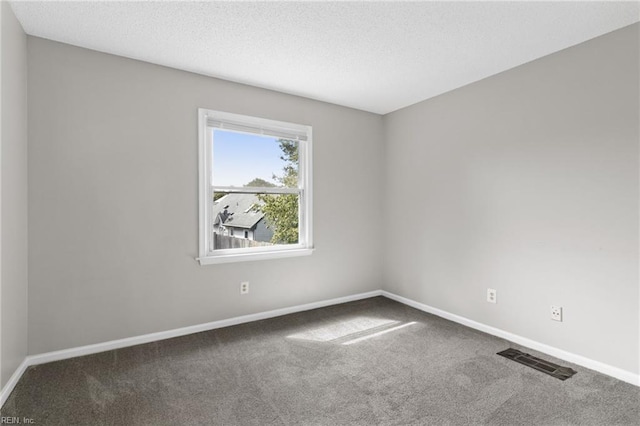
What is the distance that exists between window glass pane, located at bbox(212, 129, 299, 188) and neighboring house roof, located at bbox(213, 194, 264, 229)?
139 mm

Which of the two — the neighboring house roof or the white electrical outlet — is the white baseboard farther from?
the white electrical outlet

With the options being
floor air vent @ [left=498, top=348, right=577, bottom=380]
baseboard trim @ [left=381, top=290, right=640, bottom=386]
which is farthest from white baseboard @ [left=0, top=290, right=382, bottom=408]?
floor air vent @ [left=498, top=348, right=577, bottom=380]

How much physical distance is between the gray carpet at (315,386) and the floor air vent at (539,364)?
62mm

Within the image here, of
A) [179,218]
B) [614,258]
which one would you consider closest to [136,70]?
[179,218]

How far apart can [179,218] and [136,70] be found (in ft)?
4.32

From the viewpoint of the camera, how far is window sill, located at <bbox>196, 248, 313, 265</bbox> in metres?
3.20

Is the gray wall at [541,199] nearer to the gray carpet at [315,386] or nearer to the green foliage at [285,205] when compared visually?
the gray carpet at [315,386]

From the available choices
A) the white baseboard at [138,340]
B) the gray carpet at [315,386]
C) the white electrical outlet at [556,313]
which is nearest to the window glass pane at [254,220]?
the white baseboard at [138,340]

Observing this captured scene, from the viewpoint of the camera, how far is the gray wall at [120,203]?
2.54 m

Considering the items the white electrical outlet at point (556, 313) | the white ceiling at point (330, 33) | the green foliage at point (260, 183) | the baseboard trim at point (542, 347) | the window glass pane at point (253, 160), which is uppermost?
the white ceiling at point (330, 33)

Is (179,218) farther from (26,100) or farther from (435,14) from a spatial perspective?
(435,14)

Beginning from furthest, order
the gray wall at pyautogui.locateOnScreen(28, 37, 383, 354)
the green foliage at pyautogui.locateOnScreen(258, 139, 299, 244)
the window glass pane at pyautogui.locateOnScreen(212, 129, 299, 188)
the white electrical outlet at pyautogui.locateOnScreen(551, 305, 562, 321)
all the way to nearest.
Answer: the green foliage at pyautogui.locateOnScreen(258, 139, 299, 244), the window glass pane at pyautogui.locateOnScreen(212, 129, 299, 188), the white electrical outlet at pyautogui.locateOnScreen(551, 305, 562, 321), the gray wall at pyautogui.locateOnScreen(28, 37, 383, 354)

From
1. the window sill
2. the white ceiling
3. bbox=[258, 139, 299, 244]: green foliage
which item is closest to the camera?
the white ceiling

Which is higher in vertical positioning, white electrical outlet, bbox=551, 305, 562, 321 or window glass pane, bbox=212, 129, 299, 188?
window glass pane, bbox=212, 129, 299, 188
